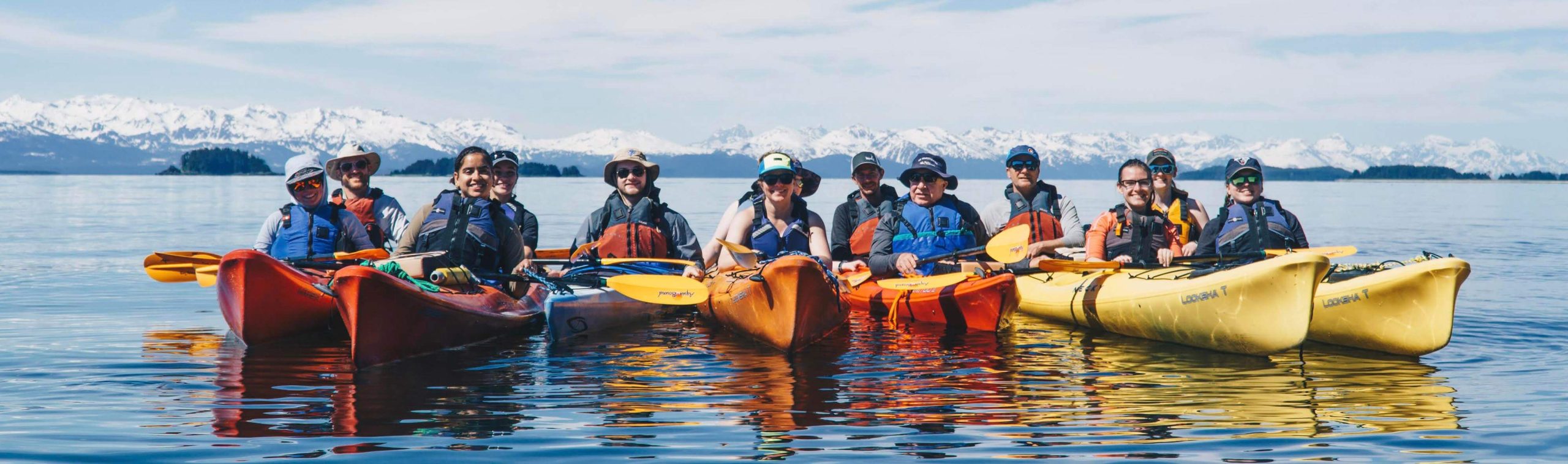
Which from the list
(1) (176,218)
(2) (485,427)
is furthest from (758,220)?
(1) (176,218)

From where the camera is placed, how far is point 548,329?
11312 millimetres

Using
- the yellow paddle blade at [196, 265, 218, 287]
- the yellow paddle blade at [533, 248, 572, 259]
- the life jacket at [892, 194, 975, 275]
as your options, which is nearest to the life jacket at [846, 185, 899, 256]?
the life jacket at [892, 194, 975, 275]

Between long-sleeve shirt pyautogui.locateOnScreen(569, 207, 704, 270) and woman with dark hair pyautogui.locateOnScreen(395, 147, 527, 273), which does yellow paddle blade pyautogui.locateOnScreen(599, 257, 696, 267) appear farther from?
woman with dark hair pyautogui.locateOnScreen(395, 147, 527, 273)

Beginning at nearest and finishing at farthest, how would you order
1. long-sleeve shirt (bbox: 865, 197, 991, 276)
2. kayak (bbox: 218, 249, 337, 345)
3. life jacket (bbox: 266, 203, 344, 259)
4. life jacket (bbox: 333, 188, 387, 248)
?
kayak (bbox: 218, 249, 337, 345), life jacket (bbox: 266, 203, 344, 259), long-sleeve shirt (bbox: 865, 197, 991, 276), life jacket (bbox: 333, 188, 387, 248)

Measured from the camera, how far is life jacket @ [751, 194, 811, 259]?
12.2 meters

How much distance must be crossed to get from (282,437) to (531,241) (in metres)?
5.96

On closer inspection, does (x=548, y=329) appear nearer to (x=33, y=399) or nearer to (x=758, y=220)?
(x=758, y=220)

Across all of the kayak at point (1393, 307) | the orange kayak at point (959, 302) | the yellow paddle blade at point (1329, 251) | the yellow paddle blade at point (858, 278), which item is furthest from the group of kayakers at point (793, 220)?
the kayak at point (1393, 307)

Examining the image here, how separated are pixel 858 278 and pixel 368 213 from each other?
18.2 feet

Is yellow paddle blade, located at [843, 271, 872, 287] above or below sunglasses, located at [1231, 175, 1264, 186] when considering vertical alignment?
below

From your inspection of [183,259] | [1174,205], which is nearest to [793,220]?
[1174,205]

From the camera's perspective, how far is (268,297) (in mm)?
10305

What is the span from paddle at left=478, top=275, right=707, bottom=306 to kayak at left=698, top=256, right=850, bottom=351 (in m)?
0.46

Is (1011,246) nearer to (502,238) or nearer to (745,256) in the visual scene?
(745,256)
